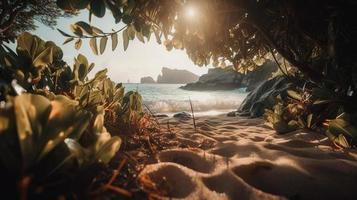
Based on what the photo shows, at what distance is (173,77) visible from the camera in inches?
4717

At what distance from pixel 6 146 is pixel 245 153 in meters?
1.33

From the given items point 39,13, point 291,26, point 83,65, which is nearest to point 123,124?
point 83,65

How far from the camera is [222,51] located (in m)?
2.54

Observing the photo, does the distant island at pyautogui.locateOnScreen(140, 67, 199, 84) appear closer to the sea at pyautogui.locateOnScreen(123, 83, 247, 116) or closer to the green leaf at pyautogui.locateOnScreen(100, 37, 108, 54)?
the sea at pyautogui.locateOnScreen(123, 83, 247, 116)

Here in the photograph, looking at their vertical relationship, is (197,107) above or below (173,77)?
below

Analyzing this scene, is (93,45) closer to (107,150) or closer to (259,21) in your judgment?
(107,150)

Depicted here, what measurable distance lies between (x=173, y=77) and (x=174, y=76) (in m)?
0.63

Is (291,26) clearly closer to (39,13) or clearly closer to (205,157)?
(205,157)

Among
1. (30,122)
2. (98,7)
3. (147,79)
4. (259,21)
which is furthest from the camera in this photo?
(147,79)

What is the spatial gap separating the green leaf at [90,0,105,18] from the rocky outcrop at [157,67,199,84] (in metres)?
116

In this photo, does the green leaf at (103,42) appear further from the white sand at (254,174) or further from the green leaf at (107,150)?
the green leaf at (107,150)

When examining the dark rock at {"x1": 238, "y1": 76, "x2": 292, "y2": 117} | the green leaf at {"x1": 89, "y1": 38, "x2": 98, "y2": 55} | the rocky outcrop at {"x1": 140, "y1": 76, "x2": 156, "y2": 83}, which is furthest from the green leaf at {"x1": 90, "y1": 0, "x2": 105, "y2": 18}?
the rocky outcrop at {"x1": 140, "y1": 76, "x2": 156, "y2": 83}

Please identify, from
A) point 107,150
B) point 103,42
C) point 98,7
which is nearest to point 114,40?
point 103,42

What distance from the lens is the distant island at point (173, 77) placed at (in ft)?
389
